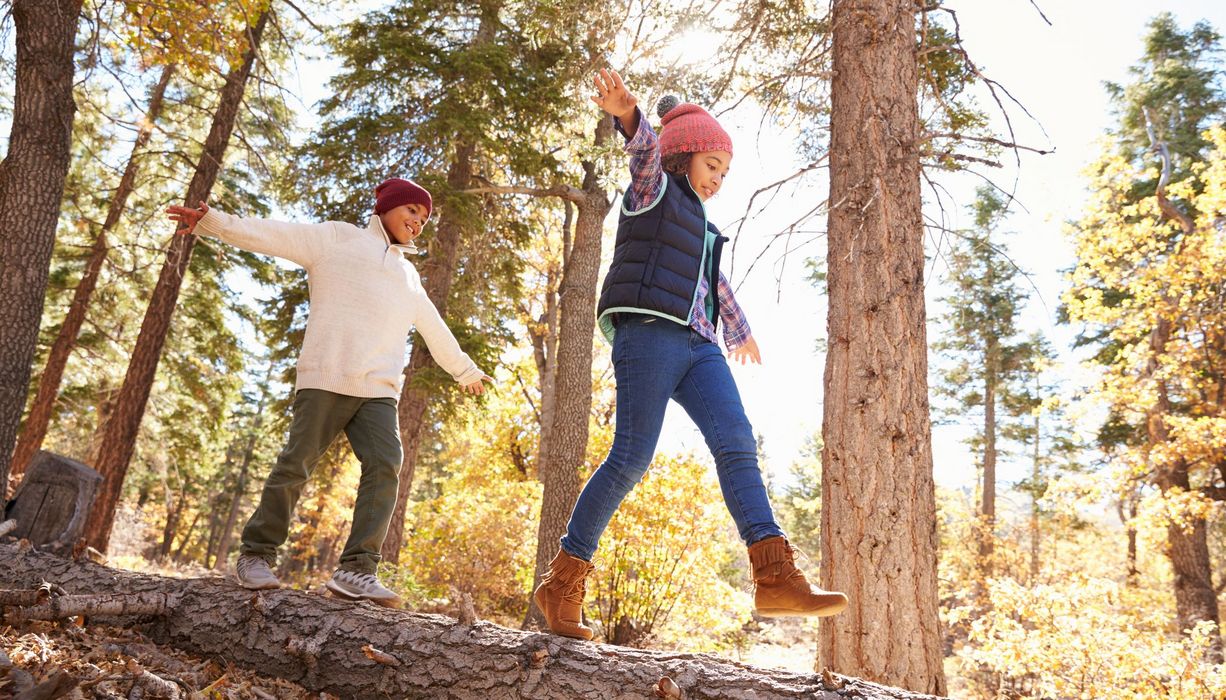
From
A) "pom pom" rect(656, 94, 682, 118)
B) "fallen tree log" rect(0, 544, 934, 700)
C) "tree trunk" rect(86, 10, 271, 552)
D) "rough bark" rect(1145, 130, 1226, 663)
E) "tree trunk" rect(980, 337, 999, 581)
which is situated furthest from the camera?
"tree trunk" rect(980, 337, 999, 581)

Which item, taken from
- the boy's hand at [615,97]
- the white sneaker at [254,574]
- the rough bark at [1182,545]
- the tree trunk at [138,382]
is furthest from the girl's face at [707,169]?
the rough bark at [1182,545]

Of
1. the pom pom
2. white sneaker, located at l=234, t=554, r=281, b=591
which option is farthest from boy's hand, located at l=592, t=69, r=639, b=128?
white sneaker, located at l=234, t=554, r=281, b=591

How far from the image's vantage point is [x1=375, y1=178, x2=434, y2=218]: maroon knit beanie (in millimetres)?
3541

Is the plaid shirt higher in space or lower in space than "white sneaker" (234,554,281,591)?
higher

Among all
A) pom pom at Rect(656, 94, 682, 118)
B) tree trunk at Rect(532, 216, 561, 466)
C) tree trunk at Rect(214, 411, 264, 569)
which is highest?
tree trunk at Rect(532, 216, 561, 466)

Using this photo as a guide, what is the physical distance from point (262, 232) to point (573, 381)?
629 centimetres

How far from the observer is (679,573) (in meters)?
8.58

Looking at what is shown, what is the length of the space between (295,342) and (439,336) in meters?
7.92

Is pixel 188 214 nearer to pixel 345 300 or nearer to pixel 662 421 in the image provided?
pixel 345 300

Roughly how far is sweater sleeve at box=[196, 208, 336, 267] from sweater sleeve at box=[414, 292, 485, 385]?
55cm

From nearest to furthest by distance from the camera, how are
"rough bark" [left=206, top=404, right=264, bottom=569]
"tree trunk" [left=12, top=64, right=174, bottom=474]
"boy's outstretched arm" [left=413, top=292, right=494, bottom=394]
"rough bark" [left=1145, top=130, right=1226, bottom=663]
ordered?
"boy's outstretched arm" [left=413, top=292, right=494, bottom=394], "rough bark" [left=1145, top=130, right=1226, bottom=663], "tree trunk" [left=12, top=64, right=174, bottom=474], "rough bark" [left=206, top=404, right=264, bottom=569]

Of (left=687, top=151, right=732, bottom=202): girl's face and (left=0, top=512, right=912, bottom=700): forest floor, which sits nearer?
(left=0, top=512, right=912, bottom=700): forest floor

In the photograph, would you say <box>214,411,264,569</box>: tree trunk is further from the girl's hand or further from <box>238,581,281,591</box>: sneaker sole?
the girl's hand

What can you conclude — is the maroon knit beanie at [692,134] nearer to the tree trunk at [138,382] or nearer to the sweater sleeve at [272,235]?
the sweater sleeve at [272,235]
